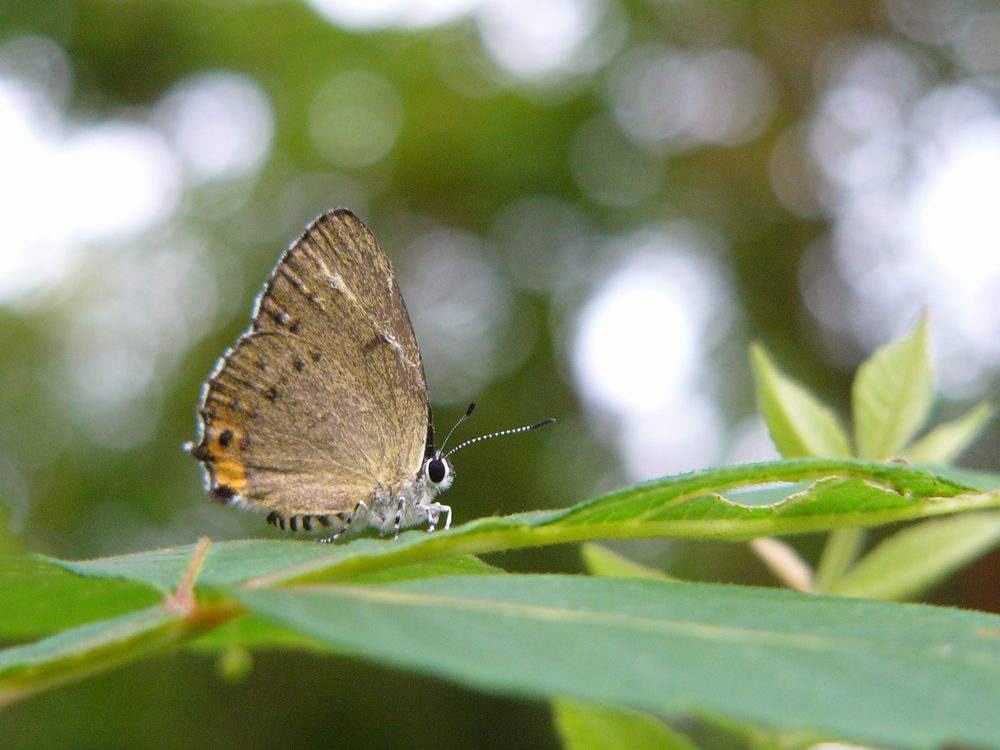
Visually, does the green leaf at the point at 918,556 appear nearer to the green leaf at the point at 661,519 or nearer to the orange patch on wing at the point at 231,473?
the green leaf at the point at 661,519

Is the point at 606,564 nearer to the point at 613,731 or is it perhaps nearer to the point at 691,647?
the point at 613,731

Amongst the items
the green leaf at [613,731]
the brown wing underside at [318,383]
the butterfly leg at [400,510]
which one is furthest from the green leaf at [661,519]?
the butterfly leg at [400,510]

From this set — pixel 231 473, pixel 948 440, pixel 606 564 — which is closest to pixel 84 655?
pixel 606 564

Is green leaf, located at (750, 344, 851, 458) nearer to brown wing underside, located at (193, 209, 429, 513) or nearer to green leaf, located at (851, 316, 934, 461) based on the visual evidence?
green leaf, located at (851, 316, 934, 461)

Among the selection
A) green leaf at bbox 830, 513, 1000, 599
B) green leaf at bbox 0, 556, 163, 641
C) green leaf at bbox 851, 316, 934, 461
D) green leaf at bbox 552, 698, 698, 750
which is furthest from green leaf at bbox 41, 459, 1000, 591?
green leaf at bbox 830, 513, 1000, 599

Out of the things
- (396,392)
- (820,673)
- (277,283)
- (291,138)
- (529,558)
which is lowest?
(529,558)

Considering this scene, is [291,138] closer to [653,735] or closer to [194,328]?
[194,328]

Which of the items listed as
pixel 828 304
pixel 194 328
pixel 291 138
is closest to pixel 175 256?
pixel 194 328
